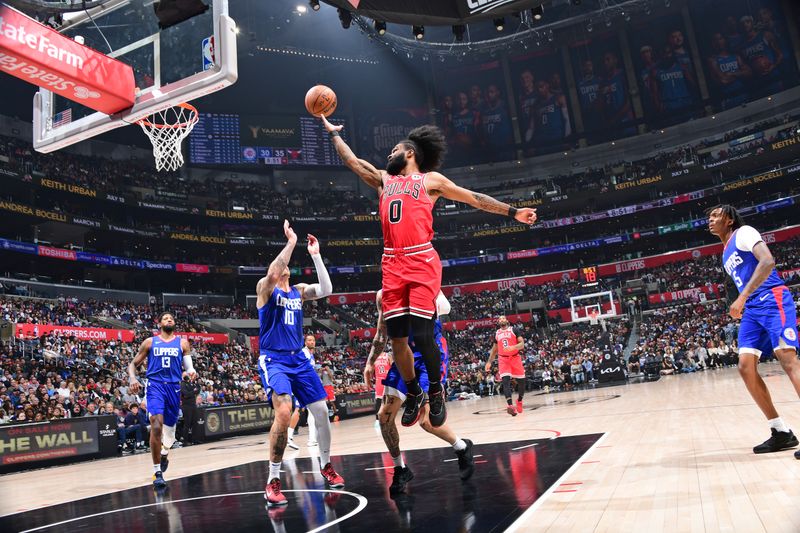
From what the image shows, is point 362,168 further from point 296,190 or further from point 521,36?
point 521,36

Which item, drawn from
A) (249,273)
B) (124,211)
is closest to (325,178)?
(249,273)

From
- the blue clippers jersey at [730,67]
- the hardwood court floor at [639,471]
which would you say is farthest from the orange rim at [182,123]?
the blue clippers jersey at [730,67]

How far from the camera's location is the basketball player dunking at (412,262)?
396 cm

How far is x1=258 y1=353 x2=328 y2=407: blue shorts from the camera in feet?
18.4

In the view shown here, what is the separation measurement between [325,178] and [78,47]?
40.2 m

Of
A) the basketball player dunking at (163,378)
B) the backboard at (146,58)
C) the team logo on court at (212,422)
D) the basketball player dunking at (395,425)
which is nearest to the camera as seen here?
the basketball player dunking at (395,425)

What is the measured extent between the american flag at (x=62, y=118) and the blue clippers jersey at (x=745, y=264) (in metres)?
7.80

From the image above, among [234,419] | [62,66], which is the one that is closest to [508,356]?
[234,419]

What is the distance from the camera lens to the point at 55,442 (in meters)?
12.9

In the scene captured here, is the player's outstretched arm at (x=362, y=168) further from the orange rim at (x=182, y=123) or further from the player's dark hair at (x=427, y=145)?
the orange rim at (x=182, y=123)

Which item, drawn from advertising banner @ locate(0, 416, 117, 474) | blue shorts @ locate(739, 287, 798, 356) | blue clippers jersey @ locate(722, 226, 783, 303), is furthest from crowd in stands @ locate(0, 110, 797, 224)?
blue shorts @ locate(739, 287, 798, 356)

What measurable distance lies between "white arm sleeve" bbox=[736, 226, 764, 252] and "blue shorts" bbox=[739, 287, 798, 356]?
0.41 m

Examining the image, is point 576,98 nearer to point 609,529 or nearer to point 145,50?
point 145,50

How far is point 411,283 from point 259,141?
40.8 m
